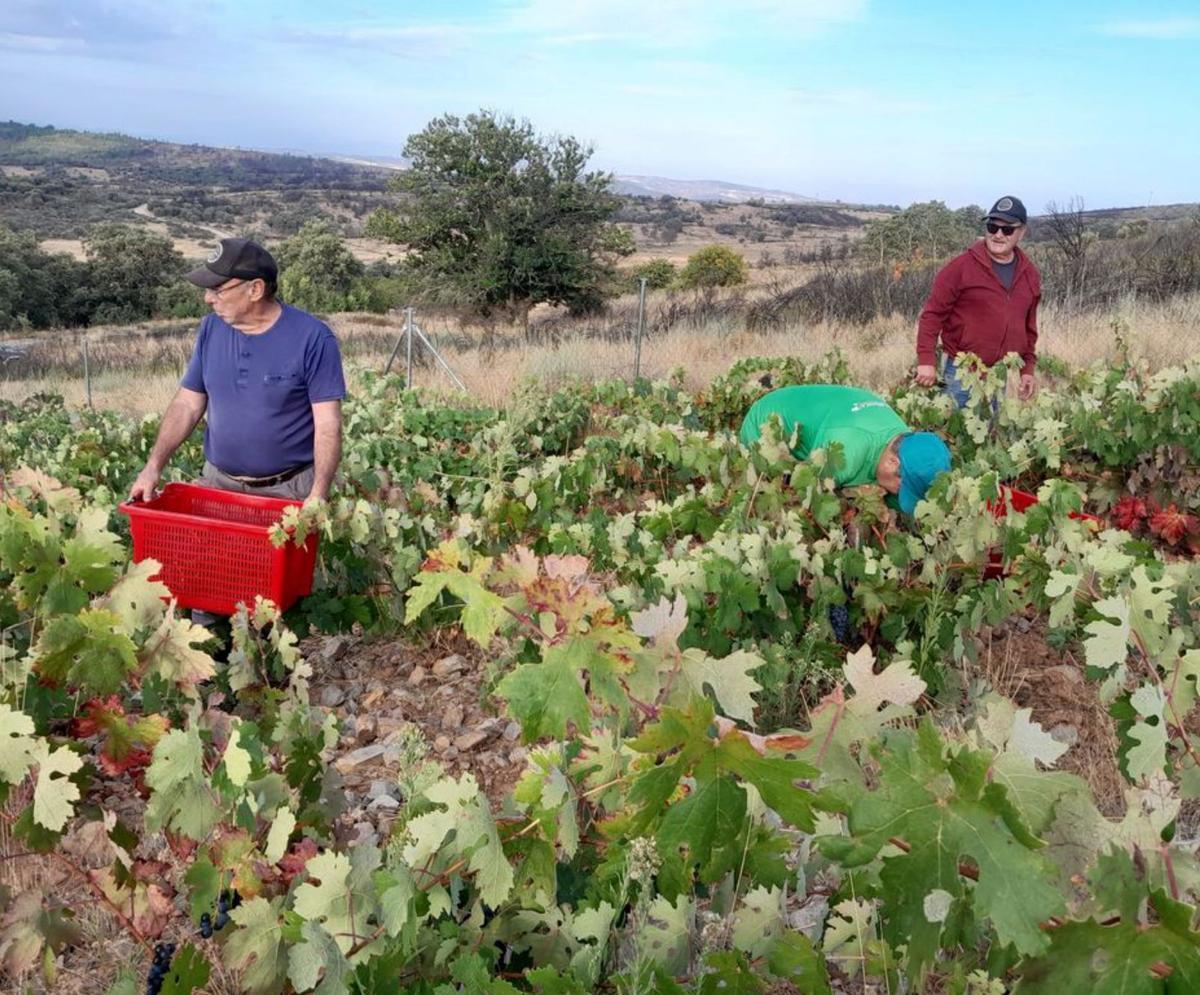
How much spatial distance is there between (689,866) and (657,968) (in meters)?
0.20

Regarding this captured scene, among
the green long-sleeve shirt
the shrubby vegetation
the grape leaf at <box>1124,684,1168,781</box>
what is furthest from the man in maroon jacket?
the shrubby vegetation

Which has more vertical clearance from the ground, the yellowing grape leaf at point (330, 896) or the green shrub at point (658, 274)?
the green shrub at point (658, 274)

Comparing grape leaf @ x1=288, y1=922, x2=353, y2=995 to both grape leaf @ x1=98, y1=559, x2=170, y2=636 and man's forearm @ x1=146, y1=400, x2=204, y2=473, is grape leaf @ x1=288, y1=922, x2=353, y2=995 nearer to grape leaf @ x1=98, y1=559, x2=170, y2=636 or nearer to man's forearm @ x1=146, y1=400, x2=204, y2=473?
grape leaf @ x1=98, y1=559, x2=170, y2=636

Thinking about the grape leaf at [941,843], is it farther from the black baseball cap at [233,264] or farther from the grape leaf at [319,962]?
the black baseball cap at [233,264]

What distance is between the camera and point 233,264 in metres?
3.65

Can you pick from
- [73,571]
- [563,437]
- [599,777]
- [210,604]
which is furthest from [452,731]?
[563,437]

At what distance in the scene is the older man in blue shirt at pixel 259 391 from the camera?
3.76m

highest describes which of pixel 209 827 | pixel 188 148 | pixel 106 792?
pixel 188 148

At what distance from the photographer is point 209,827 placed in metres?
2.03

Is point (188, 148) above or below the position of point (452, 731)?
above

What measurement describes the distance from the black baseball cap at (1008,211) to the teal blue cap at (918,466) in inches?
85.8

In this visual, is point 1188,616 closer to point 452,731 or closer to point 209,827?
point 452,731

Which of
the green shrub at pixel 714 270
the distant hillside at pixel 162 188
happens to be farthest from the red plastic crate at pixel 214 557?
the distant hillside at pixel 162 188

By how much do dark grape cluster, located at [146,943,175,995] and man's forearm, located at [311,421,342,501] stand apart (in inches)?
78.3
